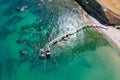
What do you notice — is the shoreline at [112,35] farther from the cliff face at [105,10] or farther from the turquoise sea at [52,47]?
the cliff face at [105,10]

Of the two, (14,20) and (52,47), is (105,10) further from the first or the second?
(14,20)

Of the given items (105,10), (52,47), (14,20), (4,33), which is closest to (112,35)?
(105,10)

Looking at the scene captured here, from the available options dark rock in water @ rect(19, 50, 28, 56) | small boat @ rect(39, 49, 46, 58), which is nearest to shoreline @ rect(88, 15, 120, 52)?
small boat @ rect(39, 49, 46, 58)

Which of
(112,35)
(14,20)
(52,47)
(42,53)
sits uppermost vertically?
(14,20)

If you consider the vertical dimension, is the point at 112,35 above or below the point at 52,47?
above

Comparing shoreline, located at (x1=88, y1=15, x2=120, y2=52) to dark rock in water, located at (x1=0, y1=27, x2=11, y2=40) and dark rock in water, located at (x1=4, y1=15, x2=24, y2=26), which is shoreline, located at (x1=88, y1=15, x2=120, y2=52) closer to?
dark rock in water, located at (x1=4, y1=15, x2=24, y2=26)

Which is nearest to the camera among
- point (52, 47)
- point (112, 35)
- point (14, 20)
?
point (52, 47)
